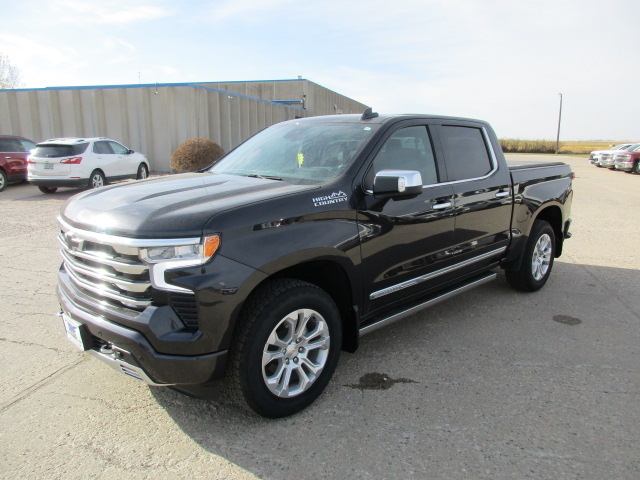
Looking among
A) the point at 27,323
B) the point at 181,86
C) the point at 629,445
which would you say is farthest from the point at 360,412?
the point at 181,86

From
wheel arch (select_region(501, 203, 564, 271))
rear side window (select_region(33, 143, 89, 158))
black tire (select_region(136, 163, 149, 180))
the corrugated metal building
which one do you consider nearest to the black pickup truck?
wheel arch (select_region(501, 203, 564, 271))

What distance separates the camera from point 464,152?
439 cm

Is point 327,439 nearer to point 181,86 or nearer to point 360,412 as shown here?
point 360,412

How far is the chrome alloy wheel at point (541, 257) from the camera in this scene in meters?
5.31

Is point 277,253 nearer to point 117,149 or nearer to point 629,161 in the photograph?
point 117,149

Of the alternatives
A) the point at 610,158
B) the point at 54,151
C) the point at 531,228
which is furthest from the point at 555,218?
the point at 610,158

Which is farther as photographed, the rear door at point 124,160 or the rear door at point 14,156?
the rear door at point 124,160

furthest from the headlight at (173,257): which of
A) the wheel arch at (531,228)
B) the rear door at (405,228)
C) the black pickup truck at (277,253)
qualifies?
the wheel arch at (531,228)

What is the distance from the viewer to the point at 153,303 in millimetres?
2494

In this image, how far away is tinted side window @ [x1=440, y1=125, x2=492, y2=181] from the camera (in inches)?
164

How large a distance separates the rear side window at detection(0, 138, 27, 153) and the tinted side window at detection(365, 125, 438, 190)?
15.5 m

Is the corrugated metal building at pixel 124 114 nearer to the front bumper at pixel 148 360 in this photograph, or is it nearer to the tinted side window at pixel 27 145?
the tinted side window at pixel 27 145

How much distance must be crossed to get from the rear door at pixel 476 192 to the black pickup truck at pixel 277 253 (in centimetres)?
2

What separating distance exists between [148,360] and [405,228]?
6.60 feet
